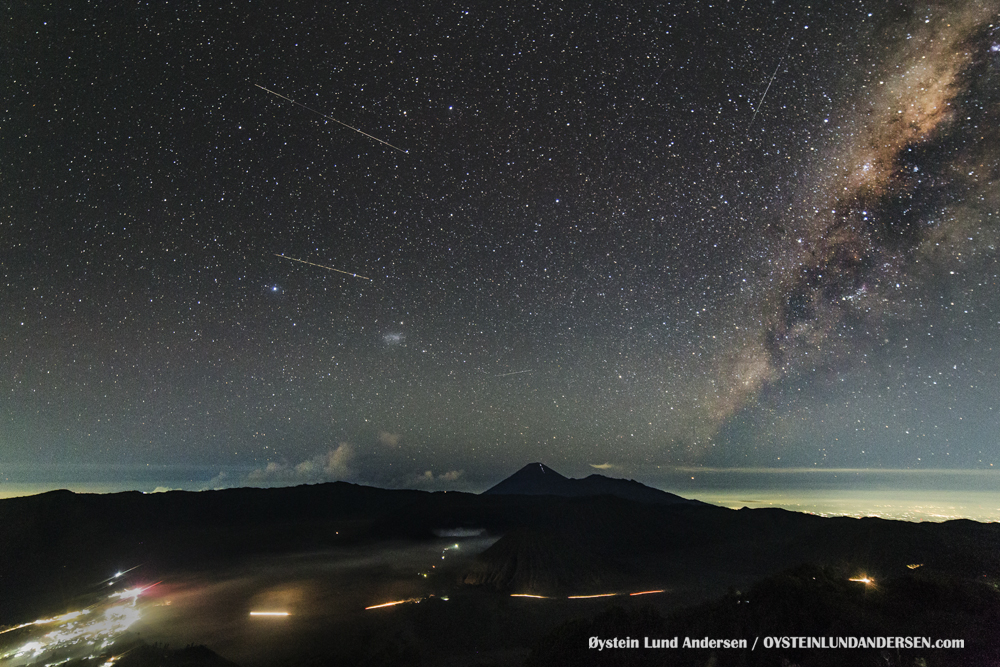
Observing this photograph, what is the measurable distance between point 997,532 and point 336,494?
160 m

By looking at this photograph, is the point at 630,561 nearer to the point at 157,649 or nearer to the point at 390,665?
the point at 390,665

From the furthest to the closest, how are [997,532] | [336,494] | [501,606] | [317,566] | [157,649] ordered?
[336,494], [317,566], [997,532], [501,606], [157,649]

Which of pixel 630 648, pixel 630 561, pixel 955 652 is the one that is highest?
pixel 955 652

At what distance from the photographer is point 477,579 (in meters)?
67.1

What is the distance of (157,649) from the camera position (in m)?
39.5

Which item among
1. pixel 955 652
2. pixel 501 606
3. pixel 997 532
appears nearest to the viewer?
pixel 955 652

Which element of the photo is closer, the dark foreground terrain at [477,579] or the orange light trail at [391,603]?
the dark foreground terrain at [477,579]

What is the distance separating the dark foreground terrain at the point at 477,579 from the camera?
25.5 m

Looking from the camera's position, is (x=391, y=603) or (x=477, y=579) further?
(x=477, y=579)

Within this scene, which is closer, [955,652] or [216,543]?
[955,652]

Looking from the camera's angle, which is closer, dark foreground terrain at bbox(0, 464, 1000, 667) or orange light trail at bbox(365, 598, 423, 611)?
dark foreground terrain at bbox(0, 464, 1000, 667)

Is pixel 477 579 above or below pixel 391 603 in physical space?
above

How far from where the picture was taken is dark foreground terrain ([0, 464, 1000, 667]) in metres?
25.5

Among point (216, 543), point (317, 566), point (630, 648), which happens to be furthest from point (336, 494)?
point (630, 648)
